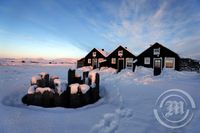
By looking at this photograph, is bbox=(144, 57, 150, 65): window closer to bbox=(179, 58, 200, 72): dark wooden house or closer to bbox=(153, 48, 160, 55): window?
bbox=(153, 48, 160, 55): window

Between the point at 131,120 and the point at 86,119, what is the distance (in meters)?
1.51

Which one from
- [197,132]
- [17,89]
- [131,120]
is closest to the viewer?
[197,132]

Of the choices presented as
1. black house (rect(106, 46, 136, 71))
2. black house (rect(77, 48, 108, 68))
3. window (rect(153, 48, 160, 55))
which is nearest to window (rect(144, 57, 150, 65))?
window (rect(153, 48, 160, 55))

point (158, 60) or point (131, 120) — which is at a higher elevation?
point (158, 60)

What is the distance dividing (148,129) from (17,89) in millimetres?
8873

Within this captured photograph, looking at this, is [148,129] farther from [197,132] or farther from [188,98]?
[188,98]

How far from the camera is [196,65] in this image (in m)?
29.5

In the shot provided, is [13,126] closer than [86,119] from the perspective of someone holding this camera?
Yes

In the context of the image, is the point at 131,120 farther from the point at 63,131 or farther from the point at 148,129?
the point at 63,131

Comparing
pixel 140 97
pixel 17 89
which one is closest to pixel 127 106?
pixel 140 97

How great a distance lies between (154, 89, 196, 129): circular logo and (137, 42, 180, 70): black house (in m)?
20.3

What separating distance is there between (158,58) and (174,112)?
23.0m

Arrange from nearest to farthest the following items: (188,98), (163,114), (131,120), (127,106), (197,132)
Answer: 1. (197,132)
2. (131,120)
3. (163,114)
4. (127,106)
5. (188,98)

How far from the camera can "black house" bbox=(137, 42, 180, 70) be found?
2791cm
